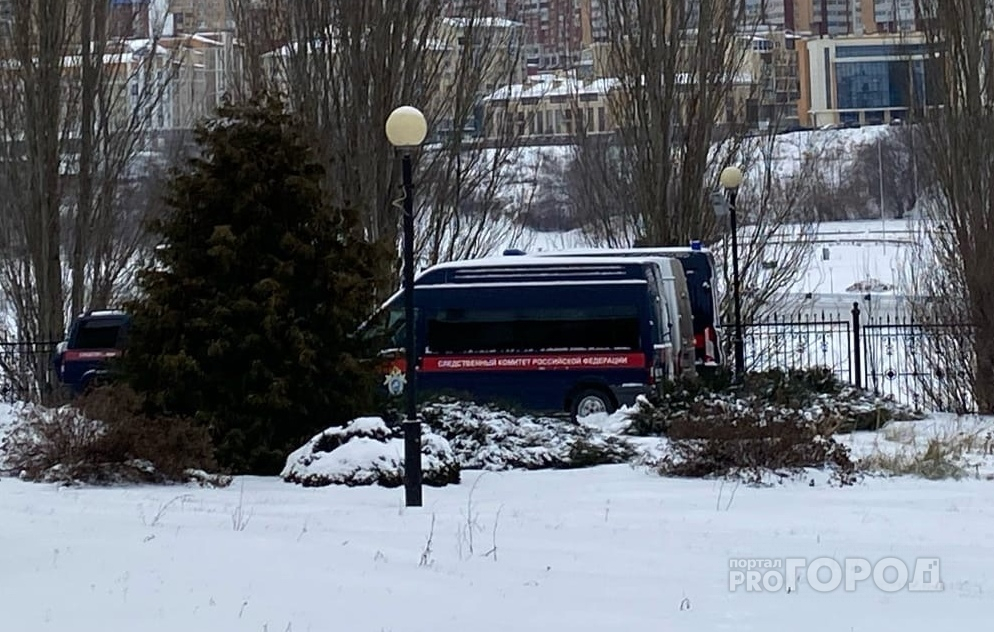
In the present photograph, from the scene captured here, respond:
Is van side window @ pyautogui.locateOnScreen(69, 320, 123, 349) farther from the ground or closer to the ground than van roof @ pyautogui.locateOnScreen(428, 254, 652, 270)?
closer to the ground

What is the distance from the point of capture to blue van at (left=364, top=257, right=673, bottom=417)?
19.5 metres

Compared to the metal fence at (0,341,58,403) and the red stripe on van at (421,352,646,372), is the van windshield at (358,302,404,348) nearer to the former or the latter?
the red stripe on van at (421,352,646,372)

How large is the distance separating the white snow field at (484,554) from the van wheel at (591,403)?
546cm

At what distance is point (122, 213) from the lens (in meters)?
28.8

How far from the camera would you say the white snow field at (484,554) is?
301 inches

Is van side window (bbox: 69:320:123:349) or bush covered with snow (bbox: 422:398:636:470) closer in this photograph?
bush covered with snow (bbox: 422:398:636:470)

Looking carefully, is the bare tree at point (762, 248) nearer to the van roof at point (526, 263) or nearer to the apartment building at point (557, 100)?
the apartment building at point (557, 100)

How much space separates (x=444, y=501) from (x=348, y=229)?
14.5 feet

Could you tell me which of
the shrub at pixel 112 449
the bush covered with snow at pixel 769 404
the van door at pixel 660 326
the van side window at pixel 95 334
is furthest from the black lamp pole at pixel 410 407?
the van side window at pixel 95 334

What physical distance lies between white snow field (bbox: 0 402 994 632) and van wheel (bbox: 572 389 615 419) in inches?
215

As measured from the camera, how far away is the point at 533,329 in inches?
782

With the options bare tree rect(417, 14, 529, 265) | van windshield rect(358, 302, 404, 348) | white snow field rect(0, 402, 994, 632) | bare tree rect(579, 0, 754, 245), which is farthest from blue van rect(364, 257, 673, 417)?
bare tree rect(579, 0, 754, 245)

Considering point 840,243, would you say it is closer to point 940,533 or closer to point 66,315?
point 66,315

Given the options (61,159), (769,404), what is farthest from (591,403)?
(61,159)
